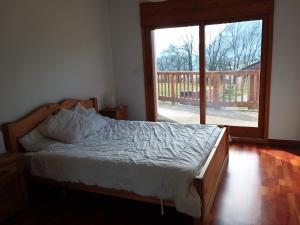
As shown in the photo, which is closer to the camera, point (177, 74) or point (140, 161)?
point (140, 161)

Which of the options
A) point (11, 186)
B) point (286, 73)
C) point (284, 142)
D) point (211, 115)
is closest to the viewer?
point (11, 186)

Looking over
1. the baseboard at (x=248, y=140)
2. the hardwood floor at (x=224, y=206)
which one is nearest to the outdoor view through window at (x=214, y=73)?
the baseboard at (x=248, y=140)

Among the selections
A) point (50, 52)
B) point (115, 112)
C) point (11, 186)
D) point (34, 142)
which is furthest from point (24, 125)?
point (115, 112)

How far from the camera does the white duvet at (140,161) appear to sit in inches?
84.6

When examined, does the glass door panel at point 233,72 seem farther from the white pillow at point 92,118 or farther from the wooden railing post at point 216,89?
the white pillow at point 92,118

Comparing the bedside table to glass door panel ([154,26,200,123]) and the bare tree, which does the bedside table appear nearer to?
glass door panel ([154,26,200,123])

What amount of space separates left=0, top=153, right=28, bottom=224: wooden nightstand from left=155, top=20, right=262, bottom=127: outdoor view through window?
9.35 feet

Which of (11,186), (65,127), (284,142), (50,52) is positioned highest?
(50,52)

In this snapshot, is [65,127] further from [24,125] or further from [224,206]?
[224,206]

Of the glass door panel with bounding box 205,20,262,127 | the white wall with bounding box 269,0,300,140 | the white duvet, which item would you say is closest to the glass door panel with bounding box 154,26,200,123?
the glass door panel with bounding box 205,20,262,127

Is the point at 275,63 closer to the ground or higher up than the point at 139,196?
higher up

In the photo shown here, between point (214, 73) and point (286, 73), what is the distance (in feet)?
3.44

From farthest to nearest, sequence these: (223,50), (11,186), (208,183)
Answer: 1. (223,50)
2. (11,186)
3. (208,183)

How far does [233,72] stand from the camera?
424 centimetres
